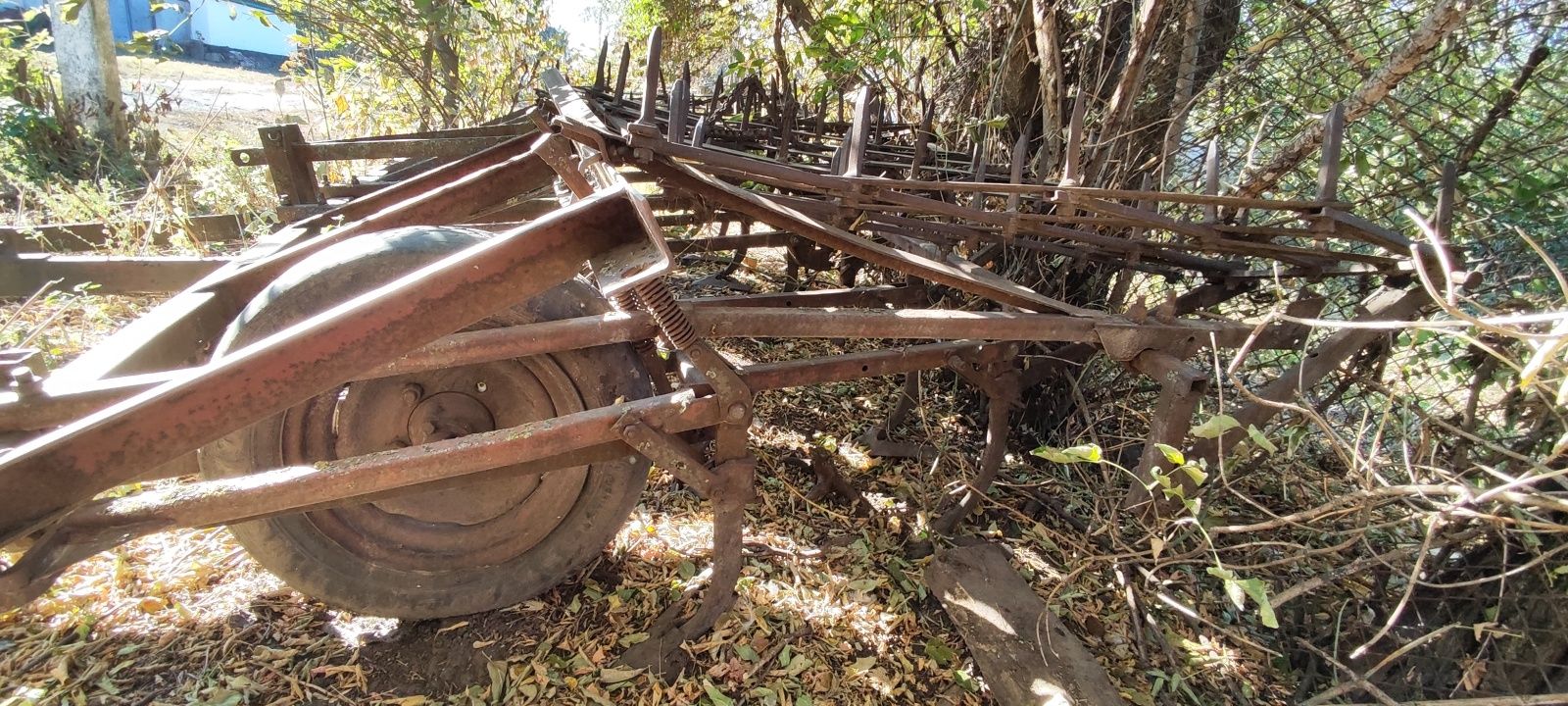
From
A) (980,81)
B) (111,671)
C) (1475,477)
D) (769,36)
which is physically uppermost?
(769,36)

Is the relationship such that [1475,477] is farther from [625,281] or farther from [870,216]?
[625,281]

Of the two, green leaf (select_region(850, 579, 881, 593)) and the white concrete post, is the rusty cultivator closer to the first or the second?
green leaf (select_region(850, 579, 881, 593))

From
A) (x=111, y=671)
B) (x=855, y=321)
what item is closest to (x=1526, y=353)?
(x=855, y=321)

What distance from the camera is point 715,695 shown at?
2.27 metres

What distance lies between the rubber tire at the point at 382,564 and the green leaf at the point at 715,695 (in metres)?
0.58

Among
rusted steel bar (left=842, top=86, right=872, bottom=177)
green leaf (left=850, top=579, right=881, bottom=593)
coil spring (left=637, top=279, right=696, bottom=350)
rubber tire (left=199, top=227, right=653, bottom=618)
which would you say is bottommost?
green leaf (left=850, top=579, right=881, bottom=593)

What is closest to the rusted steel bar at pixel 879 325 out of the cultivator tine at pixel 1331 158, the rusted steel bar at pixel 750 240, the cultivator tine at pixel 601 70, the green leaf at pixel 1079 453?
the green leaf at pixel 1079 453

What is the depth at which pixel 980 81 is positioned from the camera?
498 centimetres

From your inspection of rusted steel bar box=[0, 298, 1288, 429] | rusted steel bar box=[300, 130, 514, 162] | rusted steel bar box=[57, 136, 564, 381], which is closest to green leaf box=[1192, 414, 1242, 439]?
rusted steel bar box=[0, 298, 1288, 429]

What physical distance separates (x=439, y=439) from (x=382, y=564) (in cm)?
42

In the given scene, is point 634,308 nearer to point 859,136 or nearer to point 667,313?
point 667,313

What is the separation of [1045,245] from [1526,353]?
64.0 inches

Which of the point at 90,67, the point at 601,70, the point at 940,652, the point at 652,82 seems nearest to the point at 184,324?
the point at 652,82

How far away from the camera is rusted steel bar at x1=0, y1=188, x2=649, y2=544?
1180 mm
